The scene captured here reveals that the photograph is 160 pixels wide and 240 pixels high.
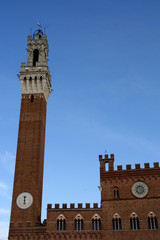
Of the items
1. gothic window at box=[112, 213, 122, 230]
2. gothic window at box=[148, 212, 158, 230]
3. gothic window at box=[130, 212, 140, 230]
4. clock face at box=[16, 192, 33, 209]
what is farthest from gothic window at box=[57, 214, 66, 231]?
gothic window at box=[148, 212, 158, 230]

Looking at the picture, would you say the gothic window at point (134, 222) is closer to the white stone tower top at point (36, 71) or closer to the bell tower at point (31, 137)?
→ the bell tower at point (31, 137)

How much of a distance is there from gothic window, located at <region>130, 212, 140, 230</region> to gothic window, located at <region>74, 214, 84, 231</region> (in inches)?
235

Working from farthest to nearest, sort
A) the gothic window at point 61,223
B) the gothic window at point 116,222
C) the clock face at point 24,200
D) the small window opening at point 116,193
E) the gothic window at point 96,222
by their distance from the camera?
the clock face at point 24,200 < the small window opening at point 116,193 < the gothic window at point 61,223 < the gothic window at point 96,222 < the gothic window at point 116,222

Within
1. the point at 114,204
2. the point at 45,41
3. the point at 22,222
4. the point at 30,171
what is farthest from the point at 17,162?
the point at 45,41

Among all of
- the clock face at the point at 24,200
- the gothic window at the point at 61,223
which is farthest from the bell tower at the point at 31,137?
the gothic window at the point at 61,223

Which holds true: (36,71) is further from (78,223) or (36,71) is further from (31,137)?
(78,223)

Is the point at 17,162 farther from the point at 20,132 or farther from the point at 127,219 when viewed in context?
the point at 127,219

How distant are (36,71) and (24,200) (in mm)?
20389

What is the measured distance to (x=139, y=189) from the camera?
38.8 meters

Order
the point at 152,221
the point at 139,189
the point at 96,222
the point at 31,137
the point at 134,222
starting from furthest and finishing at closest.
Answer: the point at 31,137 → the point at 139,189 → the point at 96,222 → the point at 134,222 → the point at 152,221

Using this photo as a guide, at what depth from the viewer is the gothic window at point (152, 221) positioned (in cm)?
3656

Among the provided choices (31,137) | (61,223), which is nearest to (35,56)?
(31,137)

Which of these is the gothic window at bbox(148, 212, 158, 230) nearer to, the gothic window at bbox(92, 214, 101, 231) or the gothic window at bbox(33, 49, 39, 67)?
the gothic window at bbox(92, 214, 101, 231)

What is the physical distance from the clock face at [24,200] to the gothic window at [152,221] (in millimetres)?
→ 14936
